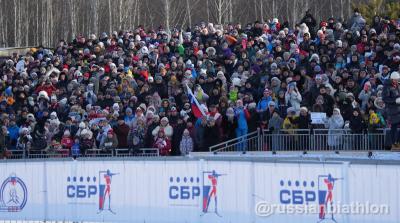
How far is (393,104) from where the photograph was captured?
72.7 feet

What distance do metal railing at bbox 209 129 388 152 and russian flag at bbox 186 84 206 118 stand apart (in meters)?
1.40

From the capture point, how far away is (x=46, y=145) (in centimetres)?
2833

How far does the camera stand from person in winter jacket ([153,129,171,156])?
83.7 ft

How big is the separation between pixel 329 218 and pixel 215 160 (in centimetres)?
→ 288

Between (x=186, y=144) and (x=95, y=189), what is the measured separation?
4.05 metres

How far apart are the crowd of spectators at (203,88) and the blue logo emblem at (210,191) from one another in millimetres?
4383

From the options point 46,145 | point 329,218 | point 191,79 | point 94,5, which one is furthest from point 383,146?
point 94,5

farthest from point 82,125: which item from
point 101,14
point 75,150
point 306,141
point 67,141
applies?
point 101,14

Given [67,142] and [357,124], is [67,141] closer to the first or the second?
[67,142]

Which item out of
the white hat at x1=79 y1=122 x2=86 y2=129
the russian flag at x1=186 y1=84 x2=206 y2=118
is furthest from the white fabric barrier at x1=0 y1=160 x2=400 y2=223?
the russian flag at x1=186 y1=84 x2=206 y2=118

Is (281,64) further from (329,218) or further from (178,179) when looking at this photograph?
(329,218)

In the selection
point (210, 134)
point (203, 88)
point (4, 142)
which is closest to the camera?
point (210, 134)

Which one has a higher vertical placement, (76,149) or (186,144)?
(186,144)

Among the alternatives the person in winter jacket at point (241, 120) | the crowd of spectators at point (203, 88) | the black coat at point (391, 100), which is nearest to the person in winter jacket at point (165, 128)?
the crowd of spectators at point (203, 88)
